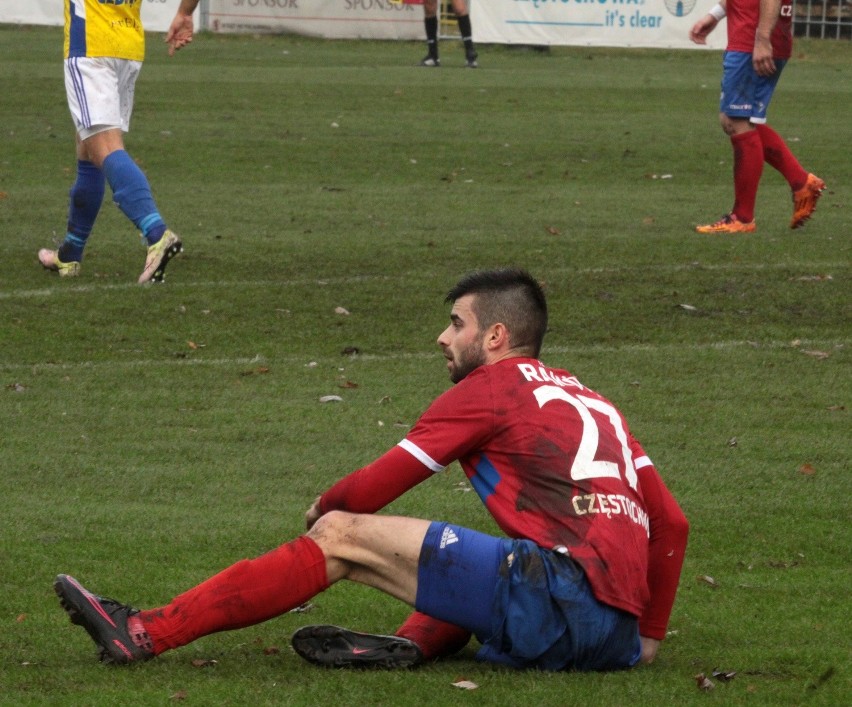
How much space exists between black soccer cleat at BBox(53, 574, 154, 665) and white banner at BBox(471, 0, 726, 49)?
89.1 feet

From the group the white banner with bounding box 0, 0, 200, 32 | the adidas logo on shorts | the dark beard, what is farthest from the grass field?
the white banner with bounding box 0, 0, 200, 32

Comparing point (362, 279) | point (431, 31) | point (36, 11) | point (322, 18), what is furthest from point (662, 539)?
point (36, 11)

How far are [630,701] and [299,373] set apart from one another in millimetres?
4265

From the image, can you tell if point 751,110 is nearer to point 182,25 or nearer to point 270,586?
point 182,25

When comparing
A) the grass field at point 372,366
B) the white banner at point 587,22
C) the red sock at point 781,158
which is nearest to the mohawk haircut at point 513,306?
the grass field at point 372,366

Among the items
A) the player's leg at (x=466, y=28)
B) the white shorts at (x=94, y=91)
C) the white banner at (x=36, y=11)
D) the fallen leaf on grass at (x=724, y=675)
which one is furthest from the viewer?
the white banner at (x=36, y=11)

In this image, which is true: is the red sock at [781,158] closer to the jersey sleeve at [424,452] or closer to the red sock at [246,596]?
the jersey sleeve at [424,452]

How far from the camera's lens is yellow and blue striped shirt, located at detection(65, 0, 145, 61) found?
9.56 m

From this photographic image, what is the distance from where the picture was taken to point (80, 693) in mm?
4109

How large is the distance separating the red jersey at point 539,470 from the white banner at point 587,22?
26.9 metres

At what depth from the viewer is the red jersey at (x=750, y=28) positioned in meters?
11.8

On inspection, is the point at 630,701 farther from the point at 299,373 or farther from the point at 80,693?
the point at 299,373

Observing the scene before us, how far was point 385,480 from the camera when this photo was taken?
4.25 metres

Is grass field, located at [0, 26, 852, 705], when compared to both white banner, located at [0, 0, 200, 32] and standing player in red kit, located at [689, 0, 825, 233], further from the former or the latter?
white banner, located at [0, 0, 200, 32]
